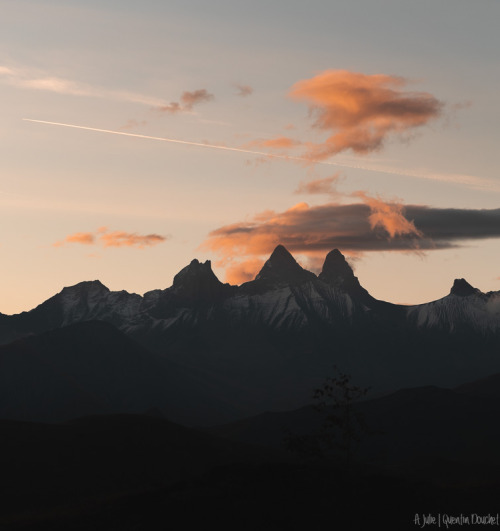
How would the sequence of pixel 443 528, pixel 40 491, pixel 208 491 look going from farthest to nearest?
pixel 40 491 < pixel 208 491 < pixel 443 528

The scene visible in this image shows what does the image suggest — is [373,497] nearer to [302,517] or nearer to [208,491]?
[302,517]

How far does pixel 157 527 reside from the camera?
340 feet

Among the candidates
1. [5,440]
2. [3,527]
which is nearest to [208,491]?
[3,527]

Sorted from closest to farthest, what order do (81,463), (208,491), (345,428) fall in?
(208,491)
(345,428)
(81,463)

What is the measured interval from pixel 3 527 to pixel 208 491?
26685mm

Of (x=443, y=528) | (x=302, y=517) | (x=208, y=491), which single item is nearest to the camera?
(x=443, y=528)

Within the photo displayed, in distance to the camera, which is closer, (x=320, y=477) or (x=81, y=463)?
(x=320, y=477)

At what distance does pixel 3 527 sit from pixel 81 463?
71107 millimetres

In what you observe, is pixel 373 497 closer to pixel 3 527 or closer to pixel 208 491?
pixel 208 491

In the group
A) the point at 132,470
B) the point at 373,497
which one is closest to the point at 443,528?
the point at 373,497

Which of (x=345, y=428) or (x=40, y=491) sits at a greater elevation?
(x=345, y=428)

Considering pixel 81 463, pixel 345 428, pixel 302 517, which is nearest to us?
pixel 302 517

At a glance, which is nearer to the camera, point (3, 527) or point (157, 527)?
point (157, 527)

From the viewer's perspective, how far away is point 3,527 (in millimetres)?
113875
